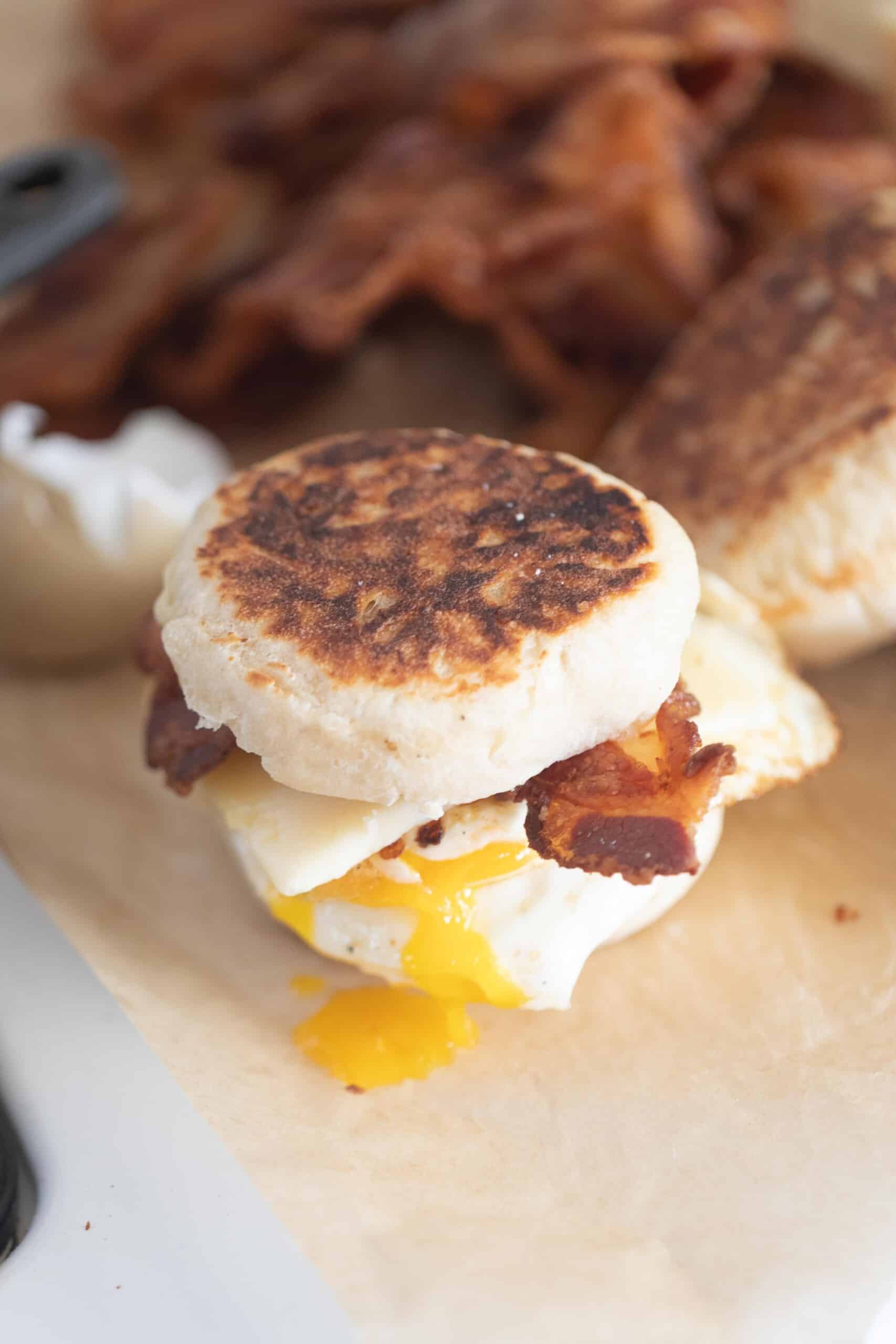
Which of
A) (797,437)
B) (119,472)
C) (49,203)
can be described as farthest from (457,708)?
(49,203)

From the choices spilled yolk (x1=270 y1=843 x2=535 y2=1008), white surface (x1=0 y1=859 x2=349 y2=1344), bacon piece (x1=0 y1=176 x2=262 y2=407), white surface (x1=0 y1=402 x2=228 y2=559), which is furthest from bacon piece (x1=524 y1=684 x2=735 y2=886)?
bacon piece (x1=0 y1=176 x2=262 y2=407)

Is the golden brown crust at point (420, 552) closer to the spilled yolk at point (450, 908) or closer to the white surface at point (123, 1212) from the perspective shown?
the spilled yolk at point (450, 908)

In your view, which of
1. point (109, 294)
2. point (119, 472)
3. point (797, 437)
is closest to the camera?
point (797, 437)

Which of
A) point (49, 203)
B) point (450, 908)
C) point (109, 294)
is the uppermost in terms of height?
point (49, 203)

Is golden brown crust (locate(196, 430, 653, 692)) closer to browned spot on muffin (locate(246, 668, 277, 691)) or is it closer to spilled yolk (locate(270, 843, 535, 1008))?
browned spot on muffin (locate(246, 668, 277, 691))

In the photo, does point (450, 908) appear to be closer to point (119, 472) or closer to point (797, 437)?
point (797, 437)

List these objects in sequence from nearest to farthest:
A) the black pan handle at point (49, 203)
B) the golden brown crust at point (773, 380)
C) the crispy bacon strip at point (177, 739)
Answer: the crispy bacon strip at point (177, 739) → the golden brown crust at point (773, 380) → the black pan handle at point (49, 203)

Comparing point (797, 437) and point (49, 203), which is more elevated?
point (49, 203)

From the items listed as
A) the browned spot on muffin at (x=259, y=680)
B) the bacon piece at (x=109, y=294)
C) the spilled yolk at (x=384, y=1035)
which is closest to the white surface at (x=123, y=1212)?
the spilled yolk at (x=384, y=1035)

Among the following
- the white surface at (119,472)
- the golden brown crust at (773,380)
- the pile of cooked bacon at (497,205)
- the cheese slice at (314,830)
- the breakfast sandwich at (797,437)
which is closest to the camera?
the cheese slice at (314,830)
